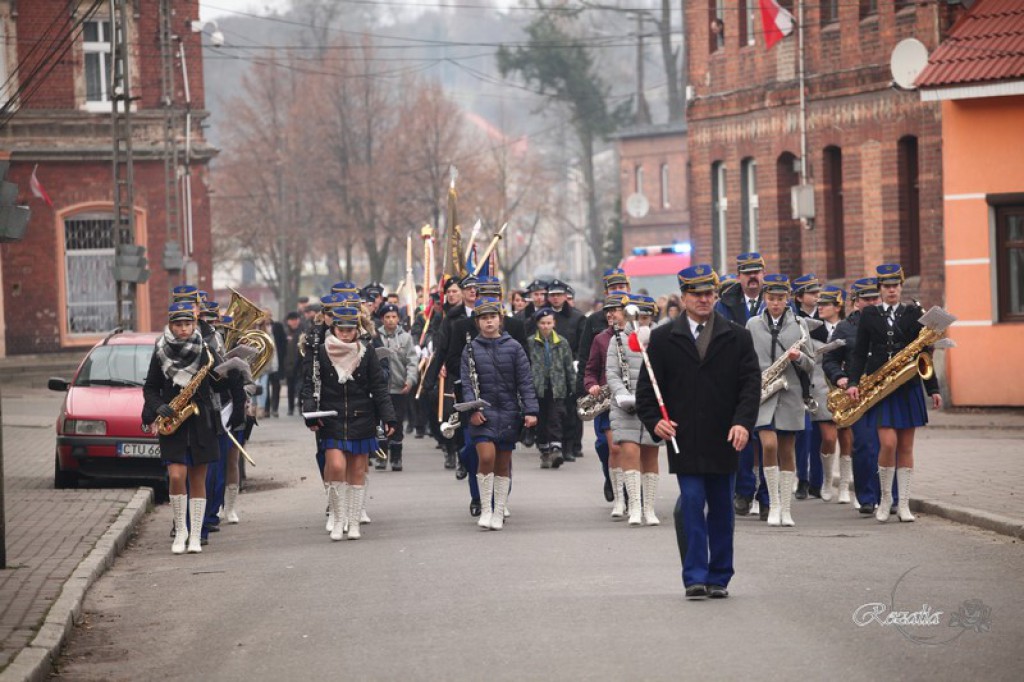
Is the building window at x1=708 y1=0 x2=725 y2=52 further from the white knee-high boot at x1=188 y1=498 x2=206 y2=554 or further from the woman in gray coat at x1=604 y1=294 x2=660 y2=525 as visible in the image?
the white knee-high boot at x1=188 y1=498 x2=206 y2=554

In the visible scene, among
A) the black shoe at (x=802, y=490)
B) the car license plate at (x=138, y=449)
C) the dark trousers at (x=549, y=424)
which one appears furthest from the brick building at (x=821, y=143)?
the car license plate at (x=138, y=449)

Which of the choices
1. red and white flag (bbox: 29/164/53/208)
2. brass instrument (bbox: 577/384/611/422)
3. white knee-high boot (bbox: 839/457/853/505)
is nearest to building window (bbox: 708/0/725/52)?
red and white flag (bbox: 29/164/53/208)

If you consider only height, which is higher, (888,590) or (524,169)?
(524,169)

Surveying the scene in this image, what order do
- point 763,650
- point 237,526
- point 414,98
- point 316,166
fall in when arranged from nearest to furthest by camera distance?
point 763,650
point 237,526
point 316,166
point 414,98

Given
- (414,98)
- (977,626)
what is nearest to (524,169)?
(414,98)

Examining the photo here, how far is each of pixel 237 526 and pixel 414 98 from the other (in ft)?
199

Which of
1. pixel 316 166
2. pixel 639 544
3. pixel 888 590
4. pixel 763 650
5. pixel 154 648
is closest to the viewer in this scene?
pixel 763 650

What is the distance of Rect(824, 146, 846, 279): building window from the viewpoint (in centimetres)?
3164

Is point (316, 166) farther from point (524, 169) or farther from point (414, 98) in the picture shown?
point (524, 169)

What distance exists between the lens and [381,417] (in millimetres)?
13953

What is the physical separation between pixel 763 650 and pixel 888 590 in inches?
75.4

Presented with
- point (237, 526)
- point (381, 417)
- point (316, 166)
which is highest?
point (316, 166)

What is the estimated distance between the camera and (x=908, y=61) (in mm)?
25609

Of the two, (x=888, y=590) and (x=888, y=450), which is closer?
(x=888, y=590)
